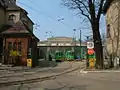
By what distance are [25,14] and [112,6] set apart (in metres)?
25.5

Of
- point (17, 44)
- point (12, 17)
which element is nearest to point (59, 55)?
point (12, 17)

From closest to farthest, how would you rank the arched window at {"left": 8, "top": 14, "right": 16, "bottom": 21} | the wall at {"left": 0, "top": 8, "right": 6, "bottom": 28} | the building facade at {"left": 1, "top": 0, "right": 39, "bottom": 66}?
the building facade at {"left": 1, "top": 0, "right": 39, "bottom": 66}, the wall at {"left": 0, "top": 8, "right": 6, "bottom": 28}, the arched window at {"left": 8, "top": 14, "right": 16, "bottom": 21}

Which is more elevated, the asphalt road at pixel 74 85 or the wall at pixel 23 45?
the wall at pixel 23 45

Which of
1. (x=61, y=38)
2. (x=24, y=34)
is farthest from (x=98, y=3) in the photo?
(x=61, y=38)

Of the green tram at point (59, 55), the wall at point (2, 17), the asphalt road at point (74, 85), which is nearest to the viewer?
the asphalt road at point (74, 85)

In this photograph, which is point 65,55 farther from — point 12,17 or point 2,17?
point 2,17

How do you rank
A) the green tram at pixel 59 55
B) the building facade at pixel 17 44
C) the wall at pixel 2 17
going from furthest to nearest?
the green tram at pixel 59 55
the wall at pixel 2 17
the building facade at pixel 17 44

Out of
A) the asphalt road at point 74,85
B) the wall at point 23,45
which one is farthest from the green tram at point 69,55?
the asphalt road at point 74,85

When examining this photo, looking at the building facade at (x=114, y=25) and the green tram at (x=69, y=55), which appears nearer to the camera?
the building facade at (x=114, y=25)

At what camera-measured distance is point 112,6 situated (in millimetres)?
41219

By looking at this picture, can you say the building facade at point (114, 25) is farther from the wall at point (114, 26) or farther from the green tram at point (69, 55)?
the green tram at point (69, 55)

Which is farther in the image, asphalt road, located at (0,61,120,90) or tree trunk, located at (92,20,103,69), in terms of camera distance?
tree trunk, located at (92,20,103,69)

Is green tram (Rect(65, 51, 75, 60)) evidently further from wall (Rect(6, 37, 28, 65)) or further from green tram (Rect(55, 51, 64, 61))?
wall (Rect(6, 37, 28, 65))

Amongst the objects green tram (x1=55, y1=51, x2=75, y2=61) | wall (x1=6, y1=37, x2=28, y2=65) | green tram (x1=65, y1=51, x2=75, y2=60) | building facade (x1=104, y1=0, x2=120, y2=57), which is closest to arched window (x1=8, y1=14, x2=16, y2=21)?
wall (x1=6, y1=37, x2=28, y2=65)
